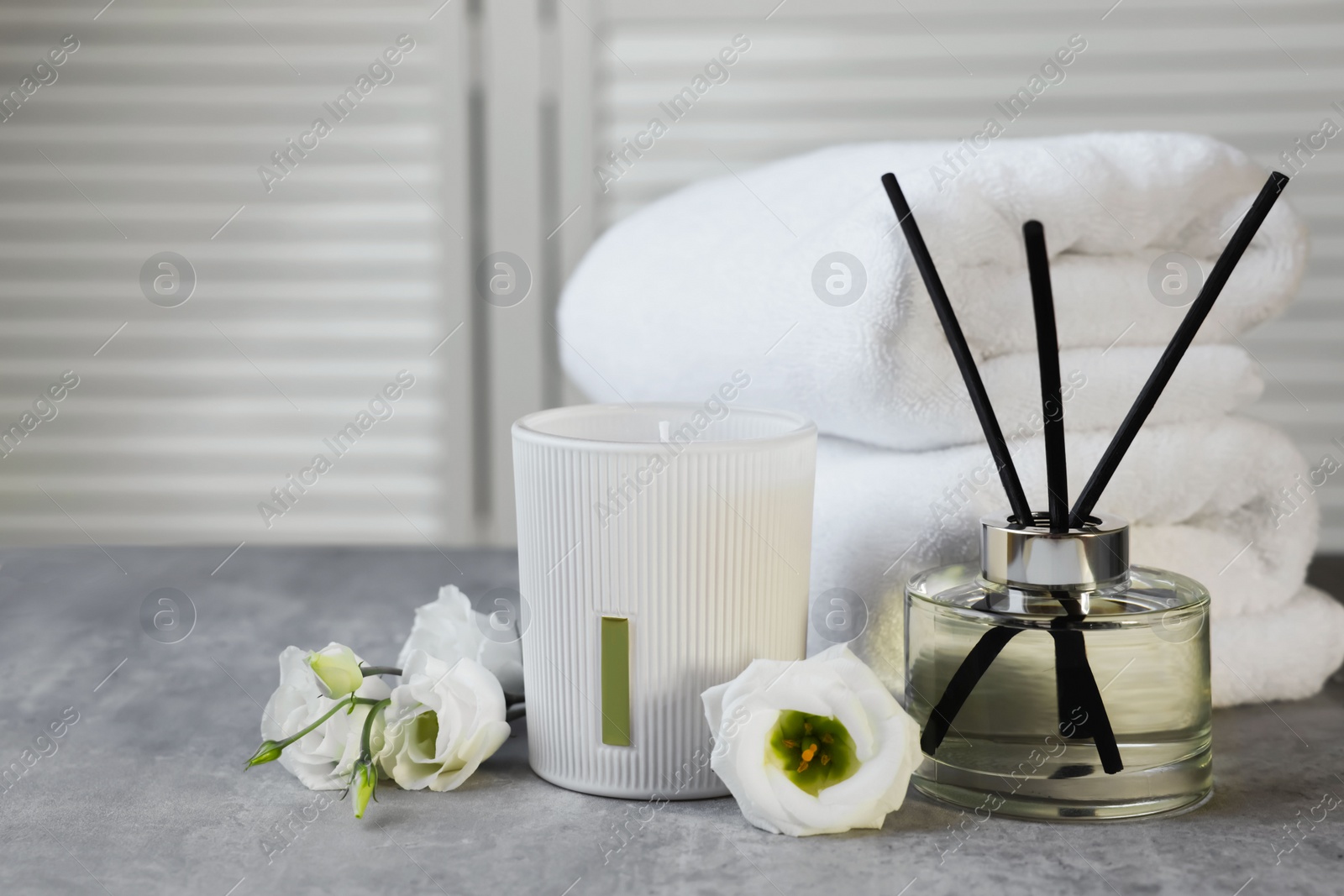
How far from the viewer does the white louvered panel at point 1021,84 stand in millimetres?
1094

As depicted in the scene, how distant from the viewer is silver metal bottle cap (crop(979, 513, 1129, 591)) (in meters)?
0.45

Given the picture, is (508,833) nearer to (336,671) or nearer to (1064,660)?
(336,671)

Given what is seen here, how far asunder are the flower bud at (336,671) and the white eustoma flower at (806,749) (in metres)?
0.15

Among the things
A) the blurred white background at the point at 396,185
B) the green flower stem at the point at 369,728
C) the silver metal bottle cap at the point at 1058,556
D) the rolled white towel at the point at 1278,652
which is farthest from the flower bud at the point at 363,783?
the blurred white background at the point at 396,185

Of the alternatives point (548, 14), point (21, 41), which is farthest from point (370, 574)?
point (21, 41)

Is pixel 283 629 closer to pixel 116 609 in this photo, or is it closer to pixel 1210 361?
pixel 116 609

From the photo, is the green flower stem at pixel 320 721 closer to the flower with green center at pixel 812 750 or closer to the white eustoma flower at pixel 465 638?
the white eustoma flower at pixel 465 638

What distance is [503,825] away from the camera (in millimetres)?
455

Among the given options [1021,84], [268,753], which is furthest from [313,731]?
[1021,84]

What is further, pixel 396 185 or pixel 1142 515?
pixel 396 185

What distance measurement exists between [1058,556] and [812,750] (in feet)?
0.39

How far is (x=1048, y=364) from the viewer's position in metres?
0.48

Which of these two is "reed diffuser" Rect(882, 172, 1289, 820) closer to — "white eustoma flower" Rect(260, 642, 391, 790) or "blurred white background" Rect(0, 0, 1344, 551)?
"white eustoma flower" Rect(260, 642, 391, 790)

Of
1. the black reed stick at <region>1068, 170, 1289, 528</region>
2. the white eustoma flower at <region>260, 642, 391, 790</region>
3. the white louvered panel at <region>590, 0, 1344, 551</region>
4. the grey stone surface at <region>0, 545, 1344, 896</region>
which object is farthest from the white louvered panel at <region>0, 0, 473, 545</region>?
the black reed stick at <region>1068, 170, 1289, 528</region>
